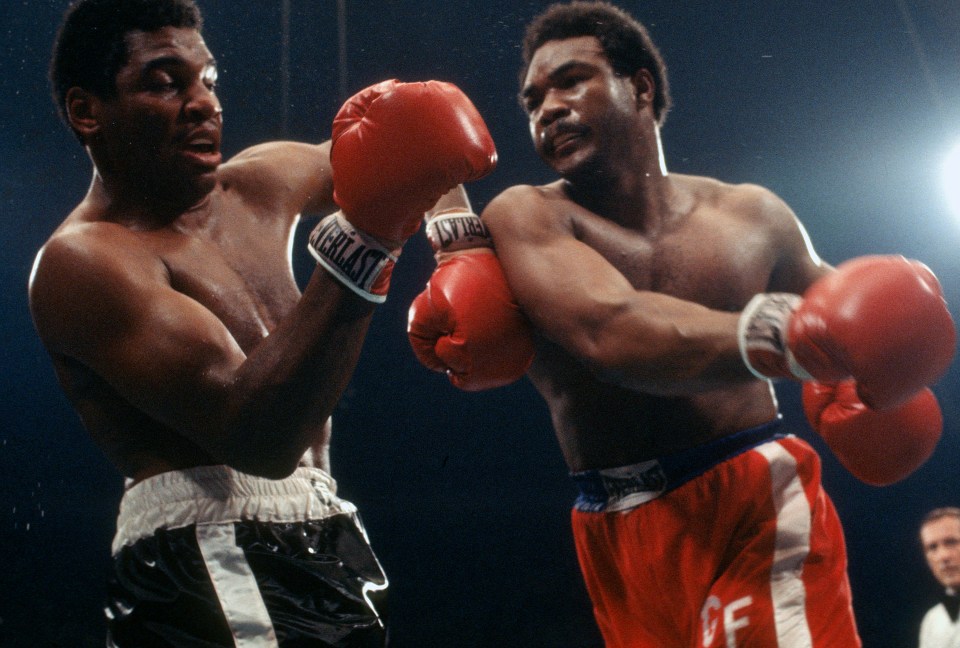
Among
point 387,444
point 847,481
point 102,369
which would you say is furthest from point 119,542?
point 847,481

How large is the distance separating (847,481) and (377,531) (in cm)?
292

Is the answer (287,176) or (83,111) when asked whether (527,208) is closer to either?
(287,176)

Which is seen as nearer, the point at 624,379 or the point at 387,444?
the point at 624,379

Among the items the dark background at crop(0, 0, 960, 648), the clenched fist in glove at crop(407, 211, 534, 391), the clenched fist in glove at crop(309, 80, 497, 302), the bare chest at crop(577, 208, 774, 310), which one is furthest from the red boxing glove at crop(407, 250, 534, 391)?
the dark background at crop(0, 0, 960, 648)

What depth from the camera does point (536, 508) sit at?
19.3 feet

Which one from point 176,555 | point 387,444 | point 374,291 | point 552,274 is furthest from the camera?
point 387,444

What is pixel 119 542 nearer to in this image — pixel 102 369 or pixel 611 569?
pixel 102 369

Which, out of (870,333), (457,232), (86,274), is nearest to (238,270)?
(86,274)

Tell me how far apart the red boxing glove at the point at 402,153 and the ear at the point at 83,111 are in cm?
49

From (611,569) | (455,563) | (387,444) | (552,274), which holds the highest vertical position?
(552,274)

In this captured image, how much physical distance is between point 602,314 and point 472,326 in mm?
252

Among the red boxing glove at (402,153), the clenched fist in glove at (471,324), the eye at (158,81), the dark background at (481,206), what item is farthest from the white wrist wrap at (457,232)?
the dark background at (481,206)

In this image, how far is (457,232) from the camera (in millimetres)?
1929

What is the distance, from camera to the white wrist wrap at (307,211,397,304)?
1.23 meters
